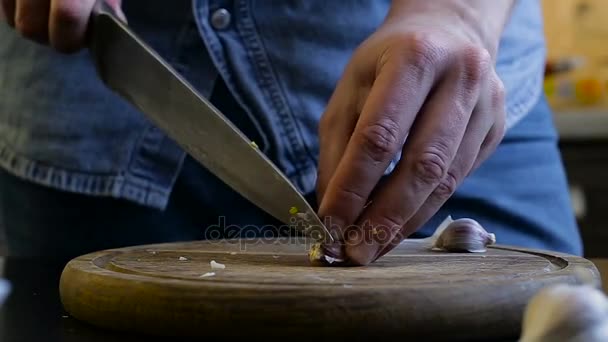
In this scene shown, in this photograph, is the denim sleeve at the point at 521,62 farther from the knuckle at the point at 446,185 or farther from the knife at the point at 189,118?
the knife at the point at 189,118

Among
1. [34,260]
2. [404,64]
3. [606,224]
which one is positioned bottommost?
[606,224]

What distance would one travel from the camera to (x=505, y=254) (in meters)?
0.92

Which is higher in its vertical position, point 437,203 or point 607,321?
point 607,321

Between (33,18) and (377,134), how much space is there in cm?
38

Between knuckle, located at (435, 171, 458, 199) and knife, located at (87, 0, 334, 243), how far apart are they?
12cm

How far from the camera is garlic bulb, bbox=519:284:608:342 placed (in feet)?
1.69

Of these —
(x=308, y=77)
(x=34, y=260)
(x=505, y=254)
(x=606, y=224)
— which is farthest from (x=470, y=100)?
(x=606, y=224)

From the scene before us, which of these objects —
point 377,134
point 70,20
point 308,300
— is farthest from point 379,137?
point 70,20

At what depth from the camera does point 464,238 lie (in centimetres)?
93

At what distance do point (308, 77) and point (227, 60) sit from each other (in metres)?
0.10

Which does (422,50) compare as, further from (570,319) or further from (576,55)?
(576,55)

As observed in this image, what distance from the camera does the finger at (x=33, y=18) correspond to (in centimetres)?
93

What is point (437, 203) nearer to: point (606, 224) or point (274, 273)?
point (274, 273)

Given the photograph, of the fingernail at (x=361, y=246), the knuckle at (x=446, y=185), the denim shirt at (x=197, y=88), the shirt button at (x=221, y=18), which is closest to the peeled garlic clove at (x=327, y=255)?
the fingernail at (x=361, y=246)
